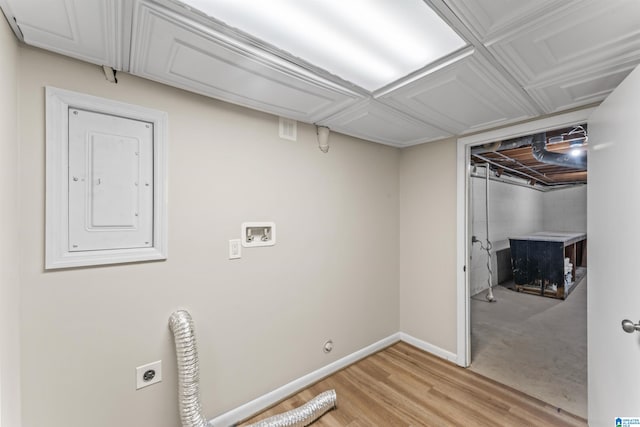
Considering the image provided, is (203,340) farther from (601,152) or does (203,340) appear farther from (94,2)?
(601,152)

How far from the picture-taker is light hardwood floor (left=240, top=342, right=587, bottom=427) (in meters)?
1.80

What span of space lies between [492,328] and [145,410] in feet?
12.0

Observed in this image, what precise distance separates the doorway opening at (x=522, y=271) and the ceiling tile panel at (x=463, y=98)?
1.19ft

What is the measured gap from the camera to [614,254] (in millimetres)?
1329

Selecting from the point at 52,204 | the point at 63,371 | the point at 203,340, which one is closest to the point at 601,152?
the point at 203,340

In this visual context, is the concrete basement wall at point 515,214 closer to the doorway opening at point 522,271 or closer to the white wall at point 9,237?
the doorway opening at point 522,271

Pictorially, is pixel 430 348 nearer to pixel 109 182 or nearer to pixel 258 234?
pixel 258 234

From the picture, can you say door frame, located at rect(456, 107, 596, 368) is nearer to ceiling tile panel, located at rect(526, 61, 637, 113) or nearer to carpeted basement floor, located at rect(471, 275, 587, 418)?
carpeted basement floor, located at rect(471, 275, 587, 418)

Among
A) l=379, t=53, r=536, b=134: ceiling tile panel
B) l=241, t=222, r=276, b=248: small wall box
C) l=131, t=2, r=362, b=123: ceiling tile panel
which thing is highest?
l=379, t=53, r=536, b=134: ceiling tile panel

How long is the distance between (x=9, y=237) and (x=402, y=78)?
1.91m

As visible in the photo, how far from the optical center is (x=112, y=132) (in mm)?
1366

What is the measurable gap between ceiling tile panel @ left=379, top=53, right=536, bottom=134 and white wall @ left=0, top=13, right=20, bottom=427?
1726 millimetres

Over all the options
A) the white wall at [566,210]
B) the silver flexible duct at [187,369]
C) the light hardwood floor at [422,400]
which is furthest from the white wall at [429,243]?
the white wall at [566,210]

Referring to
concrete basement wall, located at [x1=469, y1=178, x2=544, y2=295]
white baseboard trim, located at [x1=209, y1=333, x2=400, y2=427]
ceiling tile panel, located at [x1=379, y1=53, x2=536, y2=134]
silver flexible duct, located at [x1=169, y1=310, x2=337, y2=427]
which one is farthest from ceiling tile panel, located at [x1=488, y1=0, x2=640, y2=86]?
concrete basement wall, located at [x1=469, y1=178, x2=544, y2=295]
